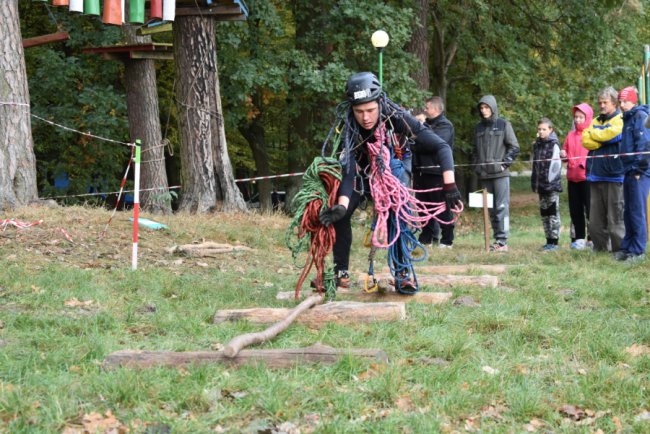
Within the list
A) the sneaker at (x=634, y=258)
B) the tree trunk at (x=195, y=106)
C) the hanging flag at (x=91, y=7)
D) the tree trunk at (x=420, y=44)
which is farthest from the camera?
the tree trunk at (x=420, y=44)

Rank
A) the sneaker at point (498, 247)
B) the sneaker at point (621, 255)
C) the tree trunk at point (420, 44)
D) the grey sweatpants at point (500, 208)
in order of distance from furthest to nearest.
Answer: the tree trunk at point (420, 44) < the grey sweatpants at point (500, 208) < the sneaker at point (498, 247) < the sneaker at point (621, 255)

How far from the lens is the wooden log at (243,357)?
4.41 m

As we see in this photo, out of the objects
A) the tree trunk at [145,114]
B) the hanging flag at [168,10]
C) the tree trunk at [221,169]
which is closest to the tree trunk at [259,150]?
the tree trunk at [145,114]

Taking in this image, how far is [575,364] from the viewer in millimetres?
4707

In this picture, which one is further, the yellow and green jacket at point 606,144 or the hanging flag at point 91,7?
the hanging flag at point 91,7

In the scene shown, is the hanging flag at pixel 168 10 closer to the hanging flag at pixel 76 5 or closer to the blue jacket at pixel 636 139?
the hanging flag at pixel 76 5

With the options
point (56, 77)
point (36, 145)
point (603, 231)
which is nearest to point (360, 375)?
point (603, 231)

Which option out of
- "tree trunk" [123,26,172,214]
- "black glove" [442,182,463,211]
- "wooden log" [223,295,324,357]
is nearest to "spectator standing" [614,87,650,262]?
"black glove" [442,182,463,211]

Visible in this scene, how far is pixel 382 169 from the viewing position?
639 cm

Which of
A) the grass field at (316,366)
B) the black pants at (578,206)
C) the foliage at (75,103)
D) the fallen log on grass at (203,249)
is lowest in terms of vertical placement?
the grass field at (316,366)

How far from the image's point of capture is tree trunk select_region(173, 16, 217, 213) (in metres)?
13.1

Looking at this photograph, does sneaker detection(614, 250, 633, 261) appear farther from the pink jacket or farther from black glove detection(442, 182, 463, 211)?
black glove detection(442, 182, 463, 211)

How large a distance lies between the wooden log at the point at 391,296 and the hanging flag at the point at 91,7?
613 cm

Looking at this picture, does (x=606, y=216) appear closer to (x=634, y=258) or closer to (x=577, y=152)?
(x=634, y=258)
